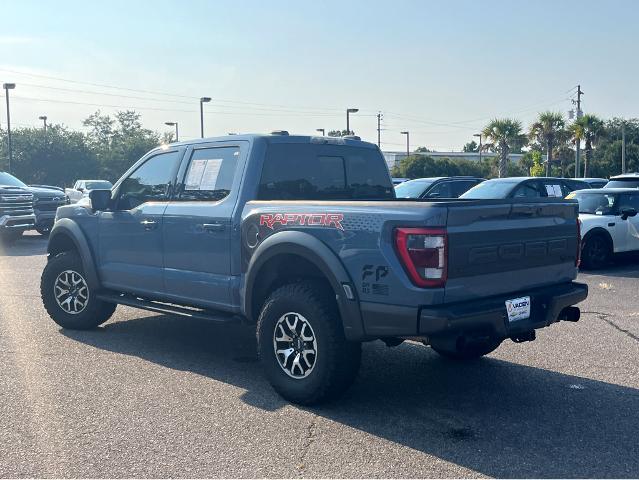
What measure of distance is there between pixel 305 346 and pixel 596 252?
9179 mm

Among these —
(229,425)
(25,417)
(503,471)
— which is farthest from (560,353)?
(25,417)

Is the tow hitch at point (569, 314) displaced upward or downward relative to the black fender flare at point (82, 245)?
downward

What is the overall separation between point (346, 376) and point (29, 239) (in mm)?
16709

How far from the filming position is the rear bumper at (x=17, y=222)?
16484mm

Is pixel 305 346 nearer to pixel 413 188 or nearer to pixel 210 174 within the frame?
pixel 210 174

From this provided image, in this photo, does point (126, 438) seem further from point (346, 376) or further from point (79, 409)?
point (346, 376)

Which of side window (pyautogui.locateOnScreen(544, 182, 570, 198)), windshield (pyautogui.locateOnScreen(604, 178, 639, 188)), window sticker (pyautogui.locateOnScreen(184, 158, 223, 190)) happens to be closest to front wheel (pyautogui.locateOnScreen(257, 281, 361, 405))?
window sticker (pyautogui.locateOnScreen(184, 158, 223, 190))

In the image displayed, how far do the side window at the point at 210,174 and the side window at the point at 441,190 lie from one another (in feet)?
39.8

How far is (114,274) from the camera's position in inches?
277

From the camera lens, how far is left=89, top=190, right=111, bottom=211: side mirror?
6934 millimetres

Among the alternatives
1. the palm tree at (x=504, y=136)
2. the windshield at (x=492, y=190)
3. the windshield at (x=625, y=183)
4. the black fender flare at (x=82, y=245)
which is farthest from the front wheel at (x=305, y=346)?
the palm tree at (x=504, y=136)

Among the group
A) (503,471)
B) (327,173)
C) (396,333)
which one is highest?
(327,173)

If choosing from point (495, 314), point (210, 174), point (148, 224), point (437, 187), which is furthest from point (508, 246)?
point (437, 187)

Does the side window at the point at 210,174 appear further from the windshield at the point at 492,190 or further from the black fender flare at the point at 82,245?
the windshield at the point at 492,190
